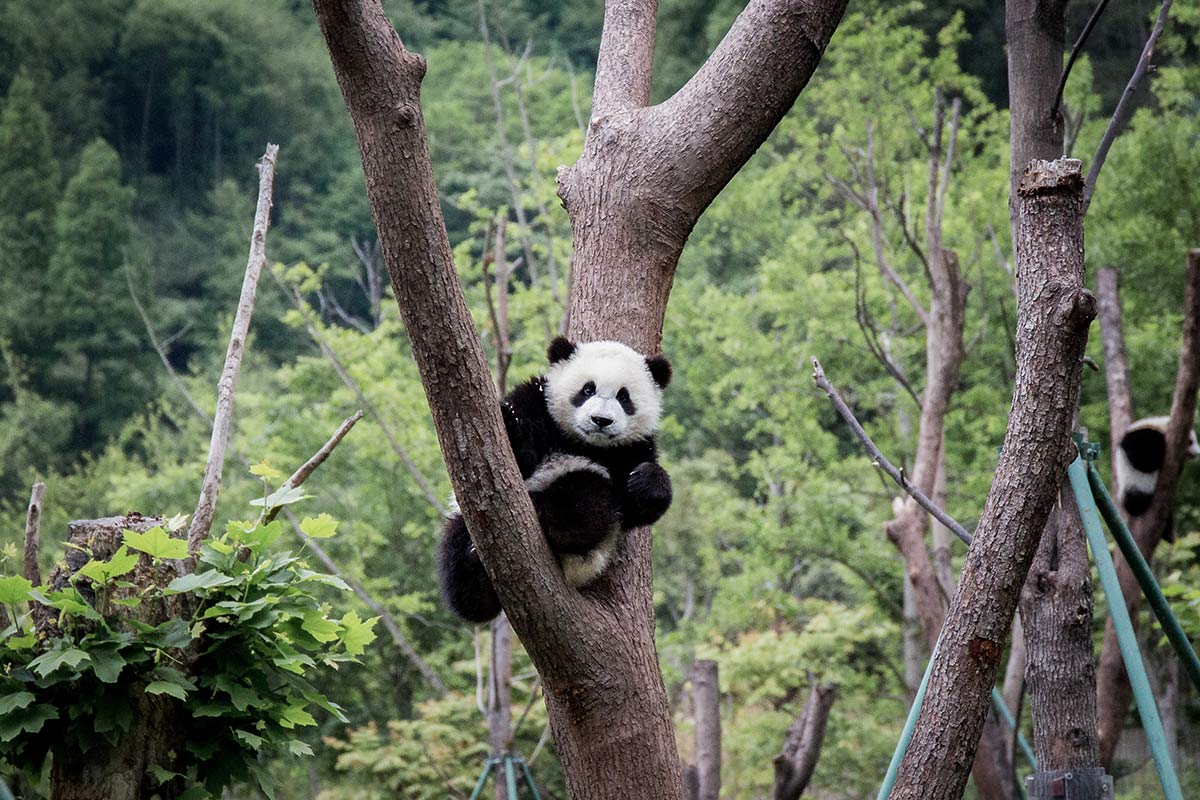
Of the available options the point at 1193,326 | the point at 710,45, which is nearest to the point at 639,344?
the point at 1193,326

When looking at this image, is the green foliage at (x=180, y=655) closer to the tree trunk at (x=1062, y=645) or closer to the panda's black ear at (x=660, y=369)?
the panda's black ear at (x=660, y=369)

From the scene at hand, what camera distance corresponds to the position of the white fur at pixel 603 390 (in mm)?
2953

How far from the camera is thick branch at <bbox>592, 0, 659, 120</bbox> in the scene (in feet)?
11.0

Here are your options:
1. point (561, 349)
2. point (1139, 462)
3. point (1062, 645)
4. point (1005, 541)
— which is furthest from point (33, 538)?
point (1139, 462)

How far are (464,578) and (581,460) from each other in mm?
435

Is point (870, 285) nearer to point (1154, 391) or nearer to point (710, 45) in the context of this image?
point (1154, 391)

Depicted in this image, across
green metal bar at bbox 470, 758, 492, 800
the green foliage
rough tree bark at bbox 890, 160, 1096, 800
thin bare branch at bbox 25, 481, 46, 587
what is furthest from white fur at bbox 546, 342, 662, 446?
green metal bar at bbox 470, 758, 492, 800

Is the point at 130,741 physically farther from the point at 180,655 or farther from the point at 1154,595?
the point at 1154,595

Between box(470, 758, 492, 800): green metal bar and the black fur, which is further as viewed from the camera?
the black fur

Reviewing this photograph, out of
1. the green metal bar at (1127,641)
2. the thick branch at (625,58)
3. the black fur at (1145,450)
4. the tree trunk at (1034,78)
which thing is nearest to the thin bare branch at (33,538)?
the thick branch at (625,58)

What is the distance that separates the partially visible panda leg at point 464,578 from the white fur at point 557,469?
0.21 meters

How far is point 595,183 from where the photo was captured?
3076 mm

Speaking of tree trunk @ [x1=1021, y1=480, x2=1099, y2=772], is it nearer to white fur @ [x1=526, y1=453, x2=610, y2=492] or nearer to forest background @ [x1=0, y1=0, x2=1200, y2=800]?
white fur @ [x1=526, y1=453, x2=610, y2=492]

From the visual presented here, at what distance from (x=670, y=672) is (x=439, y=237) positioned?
1004cm
